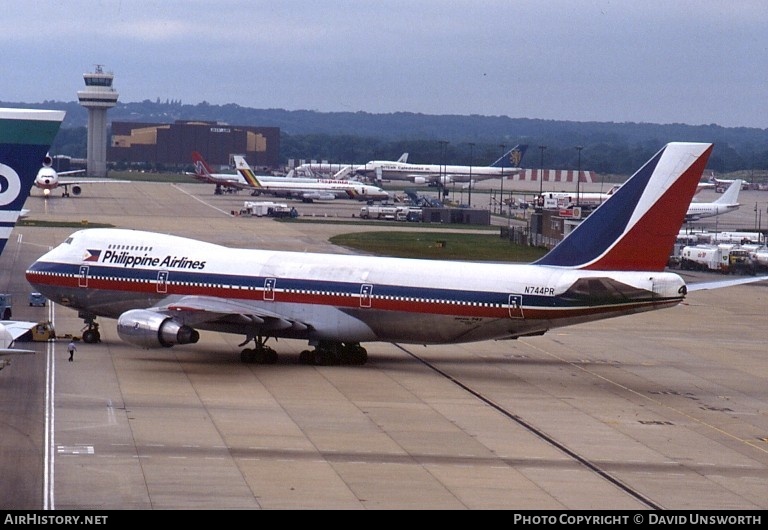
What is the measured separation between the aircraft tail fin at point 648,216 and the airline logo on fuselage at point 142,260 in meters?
15.1

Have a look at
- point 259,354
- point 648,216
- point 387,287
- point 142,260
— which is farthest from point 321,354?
point 648,216

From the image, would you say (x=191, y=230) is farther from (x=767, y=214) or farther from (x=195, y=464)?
(x=767, y=214)

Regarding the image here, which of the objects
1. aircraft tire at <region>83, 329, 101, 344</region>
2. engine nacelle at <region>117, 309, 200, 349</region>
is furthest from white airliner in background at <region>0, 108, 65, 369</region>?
aircraft tire at <region>83, 329, 101, 344</region>

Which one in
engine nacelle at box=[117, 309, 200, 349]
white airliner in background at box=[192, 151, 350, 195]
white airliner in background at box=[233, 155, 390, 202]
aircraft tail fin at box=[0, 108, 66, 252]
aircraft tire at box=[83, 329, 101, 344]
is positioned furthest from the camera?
white airliner in background at box=[192, 151, 350, 195]

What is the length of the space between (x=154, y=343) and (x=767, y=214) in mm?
150824

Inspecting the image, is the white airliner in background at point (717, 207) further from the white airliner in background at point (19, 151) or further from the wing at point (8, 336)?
the white airliner in background at point (19, 151)

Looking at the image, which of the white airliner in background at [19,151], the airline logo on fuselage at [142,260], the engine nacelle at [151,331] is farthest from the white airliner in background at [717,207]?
the white airliner in background at [19,151]

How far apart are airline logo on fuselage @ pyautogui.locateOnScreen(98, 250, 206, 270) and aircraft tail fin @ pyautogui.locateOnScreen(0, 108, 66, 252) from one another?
25.7m

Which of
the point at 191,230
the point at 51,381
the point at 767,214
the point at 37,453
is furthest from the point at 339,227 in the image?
the point at 37,453

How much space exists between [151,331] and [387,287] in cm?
894

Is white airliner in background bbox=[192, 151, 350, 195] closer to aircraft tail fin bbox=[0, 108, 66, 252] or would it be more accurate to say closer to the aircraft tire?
the aircraft tire

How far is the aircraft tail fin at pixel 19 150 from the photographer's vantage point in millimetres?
23609

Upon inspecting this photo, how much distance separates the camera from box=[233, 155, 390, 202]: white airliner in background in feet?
587

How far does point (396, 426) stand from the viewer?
124 feet
